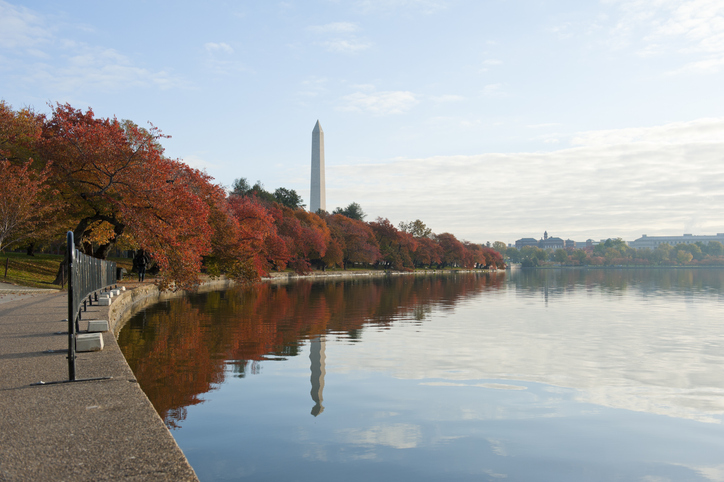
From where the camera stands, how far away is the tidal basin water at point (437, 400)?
7160 millimetres

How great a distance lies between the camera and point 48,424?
6184 mm

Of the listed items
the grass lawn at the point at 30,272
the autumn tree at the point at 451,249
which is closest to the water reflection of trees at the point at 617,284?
the grass lawn at the point at 30,272

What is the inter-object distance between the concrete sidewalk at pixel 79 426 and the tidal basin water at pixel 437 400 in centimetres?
106

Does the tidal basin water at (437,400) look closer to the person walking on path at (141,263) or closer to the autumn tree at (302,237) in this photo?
the person walking on path at (141,263)

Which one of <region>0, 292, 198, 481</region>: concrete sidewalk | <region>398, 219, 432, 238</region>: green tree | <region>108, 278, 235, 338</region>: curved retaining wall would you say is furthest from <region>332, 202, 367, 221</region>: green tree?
<region>0, 292, 198, 481</region>: concrete sidewalk

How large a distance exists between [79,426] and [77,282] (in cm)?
676

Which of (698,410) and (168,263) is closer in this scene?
(698,410)

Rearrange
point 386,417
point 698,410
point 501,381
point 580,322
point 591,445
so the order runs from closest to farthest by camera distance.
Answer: point 591,445, point 386,417, point 698,410, point 501,381, point 580,322

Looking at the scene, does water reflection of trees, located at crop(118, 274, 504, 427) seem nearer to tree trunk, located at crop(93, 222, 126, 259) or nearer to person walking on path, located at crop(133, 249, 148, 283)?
tree trunk, located at crop(93, 222, 126, 259)

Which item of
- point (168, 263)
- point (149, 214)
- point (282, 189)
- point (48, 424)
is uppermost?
point (282, 189)

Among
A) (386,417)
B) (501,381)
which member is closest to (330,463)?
(386,417)

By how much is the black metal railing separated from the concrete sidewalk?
2.18ft

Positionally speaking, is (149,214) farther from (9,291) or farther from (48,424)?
(48,424)

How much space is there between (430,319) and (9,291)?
20.1 meters
